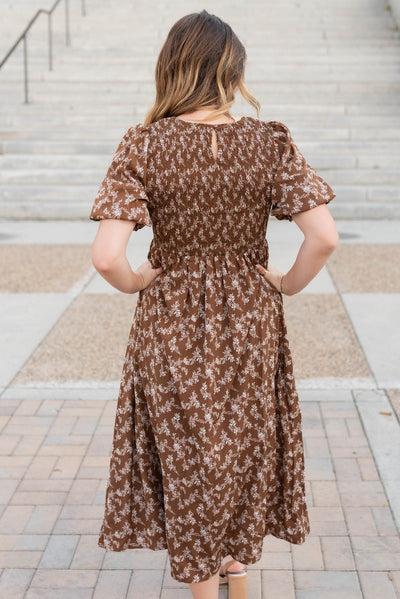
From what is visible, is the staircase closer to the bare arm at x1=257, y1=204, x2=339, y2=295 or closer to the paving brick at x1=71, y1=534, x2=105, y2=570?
the paving brick at x1=71, y1=534, x2=105, y2=570

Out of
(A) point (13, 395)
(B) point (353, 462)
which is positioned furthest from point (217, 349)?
(A) point (13, 395)

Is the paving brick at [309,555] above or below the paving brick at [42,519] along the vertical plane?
above

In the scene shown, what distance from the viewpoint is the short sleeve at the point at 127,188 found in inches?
83.3

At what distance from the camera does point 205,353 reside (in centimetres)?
224

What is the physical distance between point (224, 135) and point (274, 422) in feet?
2.89

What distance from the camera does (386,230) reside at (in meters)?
9.13

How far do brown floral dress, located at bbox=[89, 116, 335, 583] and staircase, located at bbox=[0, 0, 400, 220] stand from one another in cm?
770

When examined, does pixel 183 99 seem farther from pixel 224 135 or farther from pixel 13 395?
pixel 13 395

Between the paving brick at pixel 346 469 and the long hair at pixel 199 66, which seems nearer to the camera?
the long hair at pixel 199 66

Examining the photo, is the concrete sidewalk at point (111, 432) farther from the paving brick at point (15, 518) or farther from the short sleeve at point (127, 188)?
the short sleeve at point (127, 188)

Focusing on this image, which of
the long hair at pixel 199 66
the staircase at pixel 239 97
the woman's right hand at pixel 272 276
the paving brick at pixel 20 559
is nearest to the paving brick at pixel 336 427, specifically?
the paving brick at pixel 20 559

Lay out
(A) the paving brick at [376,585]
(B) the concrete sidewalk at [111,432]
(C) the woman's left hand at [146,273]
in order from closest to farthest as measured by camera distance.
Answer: (C) the woman's left hand at [146,273] → (A) the paving brick at [376,585] → (B) the concrete sidewalk at [111,432]

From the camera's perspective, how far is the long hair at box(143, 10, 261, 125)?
6.88 feet

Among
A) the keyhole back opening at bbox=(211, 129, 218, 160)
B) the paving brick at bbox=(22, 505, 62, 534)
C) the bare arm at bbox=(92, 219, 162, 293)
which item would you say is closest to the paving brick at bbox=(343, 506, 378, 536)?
the paving brick at bbox=(22, 505, 62, 534)
